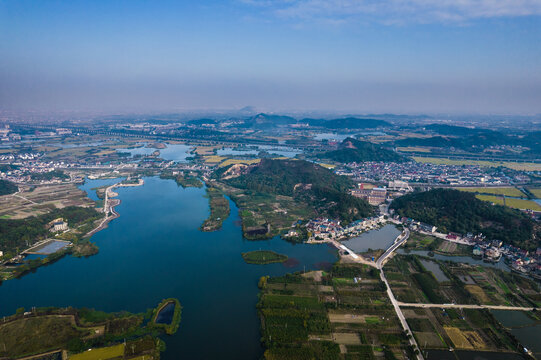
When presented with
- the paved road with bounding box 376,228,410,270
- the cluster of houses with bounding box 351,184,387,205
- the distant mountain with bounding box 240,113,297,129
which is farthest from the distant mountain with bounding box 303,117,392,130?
the paved road with bounding box 376,228,410,270

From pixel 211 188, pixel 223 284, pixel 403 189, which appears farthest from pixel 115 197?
pixel 403 189

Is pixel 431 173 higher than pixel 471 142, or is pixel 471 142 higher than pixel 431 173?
pixel 471 142

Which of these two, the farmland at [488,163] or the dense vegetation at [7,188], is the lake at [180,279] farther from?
the farmland at [488,163]

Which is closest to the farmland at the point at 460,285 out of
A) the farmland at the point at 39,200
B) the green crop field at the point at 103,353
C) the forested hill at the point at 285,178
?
the green crop field at the point at 103,353

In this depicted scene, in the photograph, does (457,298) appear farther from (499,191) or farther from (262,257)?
(499,191)

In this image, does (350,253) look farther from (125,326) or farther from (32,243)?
(32,243)

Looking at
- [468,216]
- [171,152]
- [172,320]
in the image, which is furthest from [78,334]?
[171,152]
